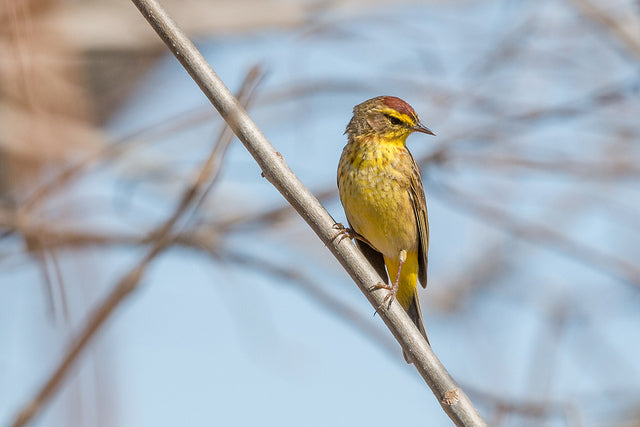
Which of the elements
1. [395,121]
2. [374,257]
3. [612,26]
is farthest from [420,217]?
[612,26]

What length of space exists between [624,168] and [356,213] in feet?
7.74

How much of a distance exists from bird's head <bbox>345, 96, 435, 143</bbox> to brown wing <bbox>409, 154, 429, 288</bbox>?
0.75 feet

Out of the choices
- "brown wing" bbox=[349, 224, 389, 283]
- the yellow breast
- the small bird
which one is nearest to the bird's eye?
the small bird

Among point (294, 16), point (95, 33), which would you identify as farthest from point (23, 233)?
point (95, 33)

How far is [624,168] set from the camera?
17.5 feet

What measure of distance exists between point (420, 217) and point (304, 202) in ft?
7.29

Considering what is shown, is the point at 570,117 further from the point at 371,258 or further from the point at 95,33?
the point at 95,33

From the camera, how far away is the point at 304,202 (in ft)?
7.25

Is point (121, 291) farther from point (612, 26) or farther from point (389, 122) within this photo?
point (612, 26)

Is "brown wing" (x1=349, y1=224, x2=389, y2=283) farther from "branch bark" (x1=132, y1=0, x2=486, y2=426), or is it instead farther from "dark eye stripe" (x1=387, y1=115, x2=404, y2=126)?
"branch bark" (x1=132, y1=0, x2=486, y2=426)

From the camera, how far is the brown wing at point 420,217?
4.29 meters

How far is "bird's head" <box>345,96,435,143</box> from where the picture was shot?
4180mm

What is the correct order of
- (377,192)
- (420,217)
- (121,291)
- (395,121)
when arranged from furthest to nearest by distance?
(420,217) → (395,121) → (377,192) → (121,291)

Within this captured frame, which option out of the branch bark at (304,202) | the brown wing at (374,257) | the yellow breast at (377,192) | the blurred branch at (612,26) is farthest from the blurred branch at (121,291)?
the blurred branch at (612,26)
